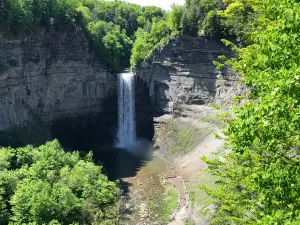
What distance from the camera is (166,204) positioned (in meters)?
36.3

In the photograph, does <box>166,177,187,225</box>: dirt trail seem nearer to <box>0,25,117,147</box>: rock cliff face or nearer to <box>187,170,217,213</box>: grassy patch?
<box>187,170,217,213</box>: grassy patch

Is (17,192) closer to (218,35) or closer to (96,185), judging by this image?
(96,185)

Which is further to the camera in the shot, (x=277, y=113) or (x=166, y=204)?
(x=166, y=204)

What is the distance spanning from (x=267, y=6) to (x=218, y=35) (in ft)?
135

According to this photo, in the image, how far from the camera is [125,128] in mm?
57125

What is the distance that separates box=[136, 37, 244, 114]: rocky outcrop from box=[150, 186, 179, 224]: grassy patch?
17.1 m

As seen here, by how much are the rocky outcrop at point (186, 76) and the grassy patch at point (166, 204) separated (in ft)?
56.0

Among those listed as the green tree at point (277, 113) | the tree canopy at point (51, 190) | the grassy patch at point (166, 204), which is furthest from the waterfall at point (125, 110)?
the green tree at point (277, 113)

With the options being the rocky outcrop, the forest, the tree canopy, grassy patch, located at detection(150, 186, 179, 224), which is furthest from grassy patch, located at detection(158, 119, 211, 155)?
the tree canopy

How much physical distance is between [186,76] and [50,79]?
2067 centimetres

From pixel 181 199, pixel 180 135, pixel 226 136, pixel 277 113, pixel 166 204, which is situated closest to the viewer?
pixel 277 113

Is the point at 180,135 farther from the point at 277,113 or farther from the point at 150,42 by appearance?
A: the point at 277,113

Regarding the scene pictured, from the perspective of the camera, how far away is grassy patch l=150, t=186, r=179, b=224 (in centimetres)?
3412

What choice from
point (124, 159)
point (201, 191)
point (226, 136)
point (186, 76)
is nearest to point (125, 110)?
point (124, 159)
